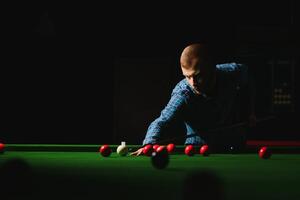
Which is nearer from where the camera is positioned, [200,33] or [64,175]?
[64,175]

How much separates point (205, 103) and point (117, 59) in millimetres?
6268

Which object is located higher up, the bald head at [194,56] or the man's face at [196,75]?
the bald head at [194,56]

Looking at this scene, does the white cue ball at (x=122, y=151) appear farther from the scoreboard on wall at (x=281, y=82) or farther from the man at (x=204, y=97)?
the scoreboard on wall at (x=281, y=82)

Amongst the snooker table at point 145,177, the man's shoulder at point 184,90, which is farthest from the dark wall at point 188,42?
the snooker table at point 145,177

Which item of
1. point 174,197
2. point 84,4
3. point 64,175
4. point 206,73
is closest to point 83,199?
point 174,197

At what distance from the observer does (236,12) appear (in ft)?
39.5

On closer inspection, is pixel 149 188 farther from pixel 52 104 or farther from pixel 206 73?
pixel 52 104

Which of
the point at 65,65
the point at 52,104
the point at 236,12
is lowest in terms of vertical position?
the point at 52,104

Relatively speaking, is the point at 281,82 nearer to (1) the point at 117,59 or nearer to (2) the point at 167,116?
(1) the point at 117,59

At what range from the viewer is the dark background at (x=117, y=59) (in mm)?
11898

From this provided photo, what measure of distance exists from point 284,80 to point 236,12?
1587 millimetres

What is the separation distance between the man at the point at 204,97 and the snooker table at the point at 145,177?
69cm

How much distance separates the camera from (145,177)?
11.5 feet

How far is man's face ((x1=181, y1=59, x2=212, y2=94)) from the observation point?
5762 millimetres
